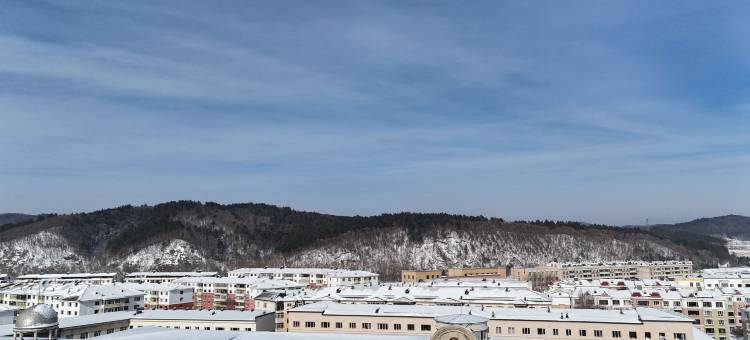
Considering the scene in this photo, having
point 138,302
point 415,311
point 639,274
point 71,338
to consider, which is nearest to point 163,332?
point 71,338

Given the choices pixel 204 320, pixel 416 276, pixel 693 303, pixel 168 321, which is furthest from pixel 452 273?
pixel 168 321

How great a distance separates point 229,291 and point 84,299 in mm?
36692

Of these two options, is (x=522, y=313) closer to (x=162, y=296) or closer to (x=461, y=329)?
(x=461, y=329)

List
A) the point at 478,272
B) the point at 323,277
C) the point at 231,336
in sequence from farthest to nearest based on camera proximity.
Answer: the point at 478,272 < the point at 323,277 < the point at 231,336

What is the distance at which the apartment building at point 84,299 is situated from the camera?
100875 mm

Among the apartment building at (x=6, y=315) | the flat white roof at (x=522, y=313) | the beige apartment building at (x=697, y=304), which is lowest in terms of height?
the beige apartment building at (x=697, y=304)

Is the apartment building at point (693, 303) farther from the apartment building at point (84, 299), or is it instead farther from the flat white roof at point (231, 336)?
the apartment building at point (84, 299)

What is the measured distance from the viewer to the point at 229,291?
434ft

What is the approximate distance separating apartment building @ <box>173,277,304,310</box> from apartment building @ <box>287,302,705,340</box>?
183 feet

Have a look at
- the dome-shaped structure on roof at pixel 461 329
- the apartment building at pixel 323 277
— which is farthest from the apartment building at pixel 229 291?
the dome-shaped structure on roof at pixel 461 329

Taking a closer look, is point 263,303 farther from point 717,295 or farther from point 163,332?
point 717,295

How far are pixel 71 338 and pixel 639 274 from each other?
169 metres

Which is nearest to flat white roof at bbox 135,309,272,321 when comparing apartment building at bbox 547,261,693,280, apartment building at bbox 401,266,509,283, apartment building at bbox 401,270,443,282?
apartment building at bbox 401,270,443,282

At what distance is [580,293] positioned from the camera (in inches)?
4154
